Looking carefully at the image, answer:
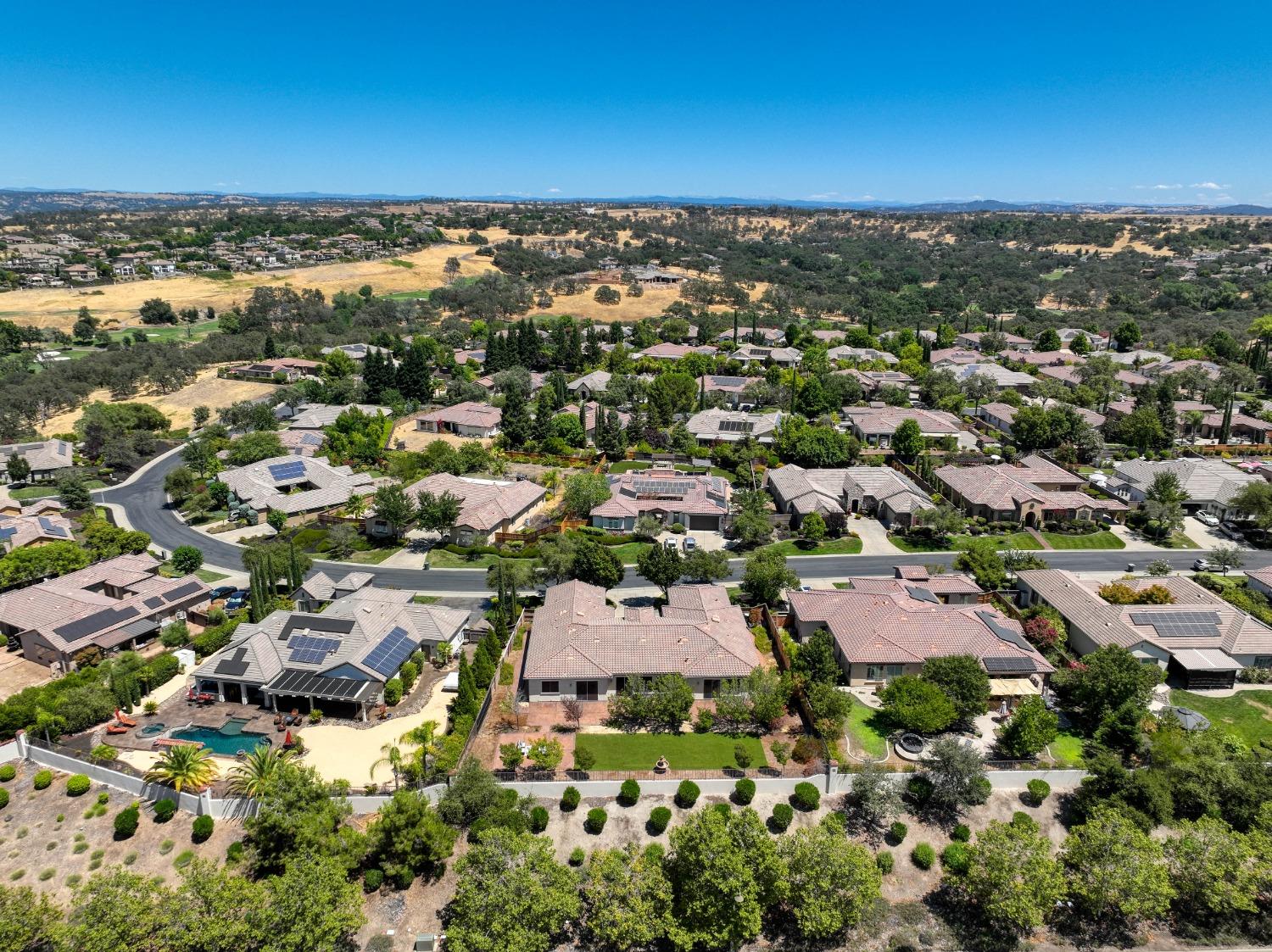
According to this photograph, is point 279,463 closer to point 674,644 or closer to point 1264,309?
point 674,644

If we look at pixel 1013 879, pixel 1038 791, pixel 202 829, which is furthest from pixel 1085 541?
pixel 202 829

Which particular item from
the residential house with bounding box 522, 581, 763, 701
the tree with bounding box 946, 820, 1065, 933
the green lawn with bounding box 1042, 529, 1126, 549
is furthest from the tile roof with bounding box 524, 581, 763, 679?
the green lawn with bounding box 1042, 529, 1126, 549

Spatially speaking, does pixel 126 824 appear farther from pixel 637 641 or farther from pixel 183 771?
pixel 637 641

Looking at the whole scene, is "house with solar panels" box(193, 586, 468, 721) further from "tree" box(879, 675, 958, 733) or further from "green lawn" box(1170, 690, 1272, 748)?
"green lawn" box(1170, 690, 1272, 748)

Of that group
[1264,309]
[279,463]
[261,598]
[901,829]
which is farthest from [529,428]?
[1264,309]

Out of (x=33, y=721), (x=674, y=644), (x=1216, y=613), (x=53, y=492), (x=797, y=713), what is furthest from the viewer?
(x=53, y=492)

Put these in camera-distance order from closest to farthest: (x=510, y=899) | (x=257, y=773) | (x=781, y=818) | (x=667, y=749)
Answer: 1. (x=510, y=899)
2. (x=781, y=818)
3. (x=257, y=773)
4. (x=667, y=749)
